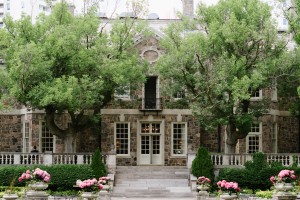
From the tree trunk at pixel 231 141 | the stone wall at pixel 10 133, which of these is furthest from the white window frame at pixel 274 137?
the stone wall at pixel 10 133

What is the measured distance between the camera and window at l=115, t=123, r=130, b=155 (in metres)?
44.0

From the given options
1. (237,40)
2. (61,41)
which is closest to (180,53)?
(237,40)

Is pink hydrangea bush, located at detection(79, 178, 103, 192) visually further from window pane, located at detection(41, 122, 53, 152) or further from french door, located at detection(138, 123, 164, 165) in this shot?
window pane, located at detection(41, 122, 53, 152)

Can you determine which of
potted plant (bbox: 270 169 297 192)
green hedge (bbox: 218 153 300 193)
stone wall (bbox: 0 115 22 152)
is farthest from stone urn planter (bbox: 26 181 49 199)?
stone wall (bbox: 0 115 22 152)

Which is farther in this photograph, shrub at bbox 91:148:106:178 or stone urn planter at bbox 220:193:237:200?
shrub at bbox 91:148:106:178

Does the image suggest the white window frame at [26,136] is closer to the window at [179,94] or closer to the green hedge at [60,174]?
the green hedge at [60,174]

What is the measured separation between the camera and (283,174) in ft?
78.7

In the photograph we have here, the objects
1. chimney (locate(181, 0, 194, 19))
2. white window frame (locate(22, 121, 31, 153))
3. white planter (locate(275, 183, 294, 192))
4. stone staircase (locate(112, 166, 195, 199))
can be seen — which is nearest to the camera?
white planter (locate(275, 183, 294, 192))

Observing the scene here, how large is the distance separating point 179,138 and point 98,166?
8936 mm

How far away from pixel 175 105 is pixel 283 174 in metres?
18.5

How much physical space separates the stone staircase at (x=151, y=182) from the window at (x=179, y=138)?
1.71 meters

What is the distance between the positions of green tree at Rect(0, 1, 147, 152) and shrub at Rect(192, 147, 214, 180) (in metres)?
5.70

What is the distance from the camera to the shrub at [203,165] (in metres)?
36.8


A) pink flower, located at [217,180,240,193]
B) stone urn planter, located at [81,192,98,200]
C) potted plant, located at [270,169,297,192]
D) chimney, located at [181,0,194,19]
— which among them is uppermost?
chimney, located at [181,0,194,19]
